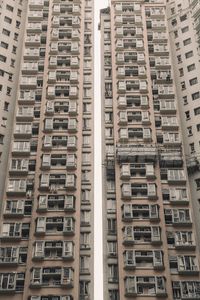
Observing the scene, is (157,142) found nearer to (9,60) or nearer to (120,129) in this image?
(120,129)

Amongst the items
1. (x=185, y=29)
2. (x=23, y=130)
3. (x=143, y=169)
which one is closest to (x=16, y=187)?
(x=23, y=130)

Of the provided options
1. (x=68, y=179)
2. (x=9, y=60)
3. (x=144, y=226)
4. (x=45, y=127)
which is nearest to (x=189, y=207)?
(x=144, y=226)

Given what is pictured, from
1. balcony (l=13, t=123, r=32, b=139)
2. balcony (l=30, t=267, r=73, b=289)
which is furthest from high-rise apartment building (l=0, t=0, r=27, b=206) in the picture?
balcony (l=30, t=267, r=73, b=289)

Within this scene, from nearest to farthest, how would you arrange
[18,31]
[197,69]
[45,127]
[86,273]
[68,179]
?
[86,273] → [68,179] → [45,127] → [197,69] → [18,31]

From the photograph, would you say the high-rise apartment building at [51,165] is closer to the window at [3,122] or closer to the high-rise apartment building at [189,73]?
the window at [3,122]

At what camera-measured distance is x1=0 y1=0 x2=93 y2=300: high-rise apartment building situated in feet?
160

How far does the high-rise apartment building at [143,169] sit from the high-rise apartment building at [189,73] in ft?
5.97

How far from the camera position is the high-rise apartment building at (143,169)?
48875mm

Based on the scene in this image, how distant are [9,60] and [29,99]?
346 inches

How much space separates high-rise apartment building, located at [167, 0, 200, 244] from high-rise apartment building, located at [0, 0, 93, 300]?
1229cm

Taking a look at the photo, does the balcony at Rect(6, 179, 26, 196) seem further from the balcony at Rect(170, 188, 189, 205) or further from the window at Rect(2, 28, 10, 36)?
the window at Rect(2, 28, 10, 36)

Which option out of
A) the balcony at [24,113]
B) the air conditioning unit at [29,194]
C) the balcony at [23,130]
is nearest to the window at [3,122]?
the balcony at [24,113]

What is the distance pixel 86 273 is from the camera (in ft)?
166

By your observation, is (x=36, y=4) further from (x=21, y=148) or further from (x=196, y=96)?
(x=196, y=96)
